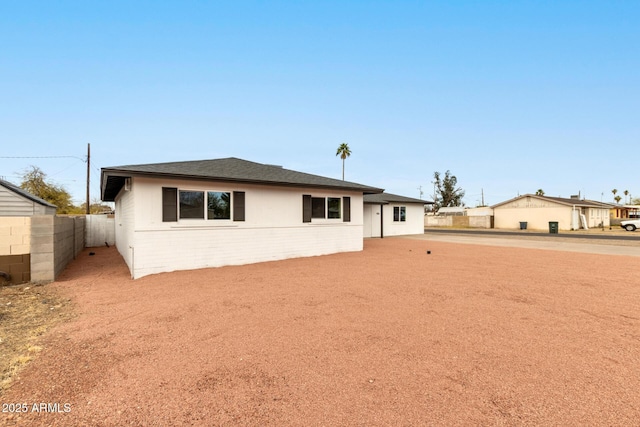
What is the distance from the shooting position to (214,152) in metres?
23.6

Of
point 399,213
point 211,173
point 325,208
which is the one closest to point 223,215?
point 211,173

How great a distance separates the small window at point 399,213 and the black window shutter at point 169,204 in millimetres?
17598

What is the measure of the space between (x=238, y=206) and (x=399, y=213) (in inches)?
640

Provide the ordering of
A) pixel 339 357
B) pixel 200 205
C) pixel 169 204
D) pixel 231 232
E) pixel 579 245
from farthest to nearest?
pixel 579 245 < pixel 231 232 < pixel 200 205 < pixel 169 204 < pixel 339 357

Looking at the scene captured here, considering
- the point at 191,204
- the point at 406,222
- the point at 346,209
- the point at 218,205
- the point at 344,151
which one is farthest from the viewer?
the point at 344,151

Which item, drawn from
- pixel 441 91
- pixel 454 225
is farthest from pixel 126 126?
pixel 454 225

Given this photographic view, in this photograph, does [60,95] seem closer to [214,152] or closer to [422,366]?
[214,152]

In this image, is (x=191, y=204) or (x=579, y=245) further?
(x=579, y=245)

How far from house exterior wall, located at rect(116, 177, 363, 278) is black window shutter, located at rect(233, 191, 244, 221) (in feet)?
0.55

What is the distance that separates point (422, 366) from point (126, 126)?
23193mm

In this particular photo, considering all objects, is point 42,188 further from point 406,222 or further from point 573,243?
point 573,243

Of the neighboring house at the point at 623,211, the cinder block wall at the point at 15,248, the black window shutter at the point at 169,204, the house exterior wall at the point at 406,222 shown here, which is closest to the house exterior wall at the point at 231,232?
the black window shutter at the point at 169,204

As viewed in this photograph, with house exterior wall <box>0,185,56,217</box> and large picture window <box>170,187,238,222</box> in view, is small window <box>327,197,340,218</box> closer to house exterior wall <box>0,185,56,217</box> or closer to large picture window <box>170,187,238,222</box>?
large picture window <box>170,187,238,222</box>

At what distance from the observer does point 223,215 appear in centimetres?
930
